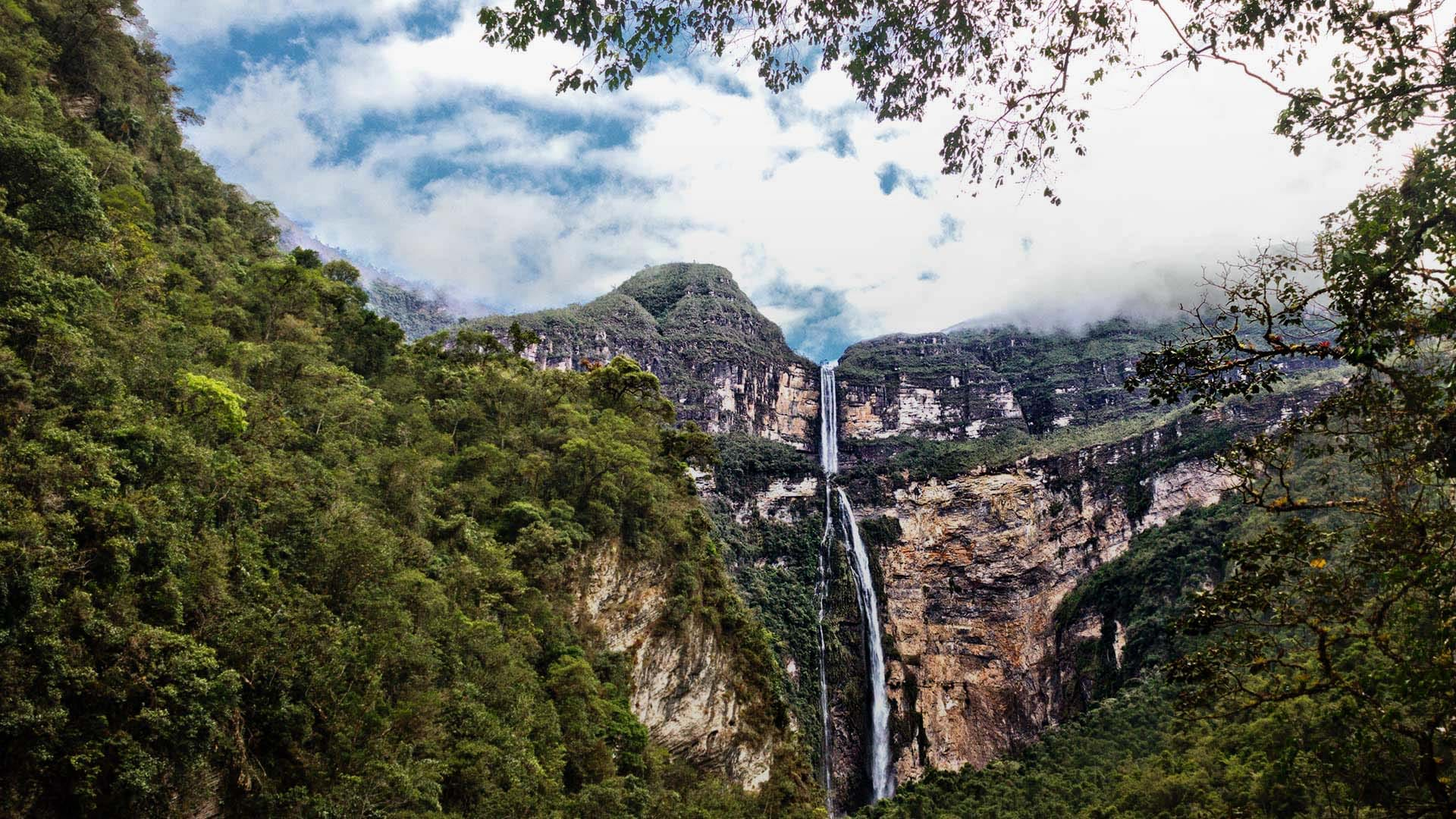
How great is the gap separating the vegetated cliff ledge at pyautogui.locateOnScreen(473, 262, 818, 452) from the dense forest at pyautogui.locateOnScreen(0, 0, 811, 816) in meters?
55.8

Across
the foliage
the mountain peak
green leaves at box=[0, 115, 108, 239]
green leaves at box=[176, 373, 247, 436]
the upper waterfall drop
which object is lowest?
green leaves at box=[176, 373, 247, 436]

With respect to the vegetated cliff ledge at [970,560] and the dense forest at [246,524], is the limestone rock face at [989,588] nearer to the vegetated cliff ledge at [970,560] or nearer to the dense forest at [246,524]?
the vegetated cliff ledge at [970,560]

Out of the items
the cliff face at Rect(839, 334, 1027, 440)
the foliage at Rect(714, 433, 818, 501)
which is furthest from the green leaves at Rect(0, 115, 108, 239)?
the cliff face at Rect(839, 334, 1027, 440)

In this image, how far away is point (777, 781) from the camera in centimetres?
2459

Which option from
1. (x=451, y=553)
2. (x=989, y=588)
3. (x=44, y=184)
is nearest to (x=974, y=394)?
(x=989, y=588)

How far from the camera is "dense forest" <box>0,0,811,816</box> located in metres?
7.73

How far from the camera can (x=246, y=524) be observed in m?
10.8

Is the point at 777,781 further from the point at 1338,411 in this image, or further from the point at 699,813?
the point at 1338,411

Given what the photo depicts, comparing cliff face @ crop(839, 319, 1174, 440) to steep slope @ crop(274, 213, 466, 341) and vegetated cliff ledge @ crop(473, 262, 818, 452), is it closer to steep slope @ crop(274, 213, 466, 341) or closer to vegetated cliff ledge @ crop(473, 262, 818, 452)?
vegetated cliff ledge @ crop(473, 262, 818, 452)

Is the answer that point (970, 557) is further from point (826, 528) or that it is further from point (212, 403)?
point (212, 403)

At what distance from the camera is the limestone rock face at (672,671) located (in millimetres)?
20016

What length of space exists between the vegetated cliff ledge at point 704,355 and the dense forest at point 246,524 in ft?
183

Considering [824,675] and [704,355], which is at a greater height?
[704,355]

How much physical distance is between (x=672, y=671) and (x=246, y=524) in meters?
13.5
